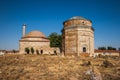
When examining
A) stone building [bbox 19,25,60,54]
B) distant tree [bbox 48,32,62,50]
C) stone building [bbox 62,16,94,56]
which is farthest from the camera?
distant tree [bbox 48,32,62,50]

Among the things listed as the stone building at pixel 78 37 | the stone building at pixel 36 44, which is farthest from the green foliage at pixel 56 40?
the stone building at pixel 78 37

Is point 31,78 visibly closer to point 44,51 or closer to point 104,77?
point 104,77

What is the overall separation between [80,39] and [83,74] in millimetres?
15860

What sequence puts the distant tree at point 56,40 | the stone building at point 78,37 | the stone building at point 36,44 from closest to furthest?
the stone building at point 78,37
the stone building at point 36,44
the distant tree at point 56,40

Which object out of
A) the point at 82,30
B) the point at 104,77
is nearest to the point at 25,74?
the point at 104,77

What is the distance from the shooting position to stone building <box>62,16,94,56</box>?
90.8ft

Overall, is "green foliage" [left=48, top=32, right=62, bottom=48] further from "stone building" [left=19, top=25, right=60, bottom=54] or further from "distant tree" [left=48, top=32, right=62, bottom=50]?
"stone building" [left=19, top=25, right=60, bottom=54]

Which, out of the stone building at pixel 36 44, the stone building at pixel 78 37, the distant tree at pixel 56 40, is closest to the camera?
the stone building at pixel 78 37

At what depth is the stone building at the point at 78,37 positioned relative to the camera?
27672 millimetres

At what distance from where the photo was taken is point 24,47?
34.2 m

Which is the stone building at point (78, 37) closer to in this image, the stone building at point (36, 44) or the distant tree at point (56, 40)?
the stone building at point (36, 44)

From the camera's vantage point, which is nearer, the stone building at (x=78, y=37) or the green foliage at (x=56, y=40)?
the stone building at (x=78, y=37)

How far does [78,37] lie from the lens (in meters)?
27.7

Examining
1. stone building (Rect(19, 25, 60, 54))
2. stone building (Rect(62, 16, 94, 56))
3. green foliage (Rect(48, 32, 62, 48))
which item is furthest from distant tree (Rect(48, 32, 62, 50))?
stone building (Rect(62, 16, 94, 56))
